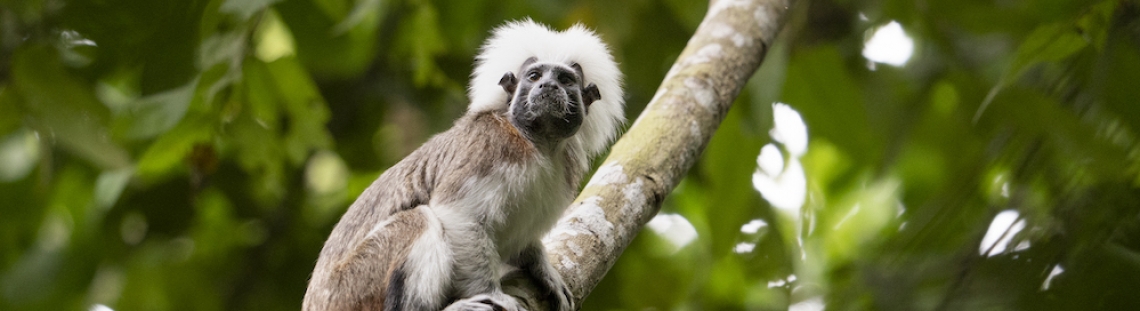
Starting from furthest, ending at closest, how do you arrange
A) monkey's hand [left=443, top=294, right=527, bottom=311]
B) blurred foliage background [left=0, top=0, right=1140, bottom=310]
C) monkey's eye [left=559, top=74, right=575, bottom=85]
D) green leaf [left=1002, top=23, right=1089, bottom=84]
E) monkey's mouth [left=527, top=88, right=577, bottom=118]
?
1. monkey's eye [left=559, top=74, right=575, bottom=85]
2. monkey's mouth [left=527, top=88, right=577, bottom=118]
3. green leaf [left=1002, top=23, right=1089, bottom=84]
4. monkey's hand [left=443, top=294, right=527, bottom=311]
5. blurred foliage background [left=0, top=0, right=1140, bottom=310]

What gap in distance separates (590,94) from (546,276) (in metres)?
0.73

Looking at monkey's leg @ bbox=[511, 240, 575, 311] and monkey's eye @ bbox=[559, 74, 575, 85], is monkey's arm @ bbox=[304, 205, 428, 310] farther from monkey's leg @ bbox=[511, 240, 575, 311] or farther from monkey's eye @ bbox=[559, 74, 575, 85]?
monkey's eye @ bbox=[559, 74, 575, 85]

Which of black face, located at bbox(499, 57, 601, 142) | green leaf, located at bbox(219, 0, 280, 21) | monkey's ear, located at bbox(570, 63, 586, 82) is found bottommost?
green leaf, located at bbox(219, 0, 280, 21)

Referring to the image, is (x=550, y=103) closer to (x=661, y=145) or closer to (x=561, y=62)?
(x=561, y=62)

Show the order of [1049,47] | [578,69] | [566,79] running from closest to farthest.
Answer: [1049,47] → [566,79] → [578,69]

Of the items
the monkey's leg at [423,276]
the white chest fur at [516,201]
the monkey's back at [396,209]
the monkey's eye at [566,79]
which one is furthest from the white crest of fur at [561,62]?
the monkey's leg at [423,276]

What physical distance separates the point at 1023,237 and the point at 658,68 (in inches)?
101

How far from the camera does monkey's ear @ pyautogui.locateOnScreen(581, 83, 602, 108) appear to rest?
3.10 m

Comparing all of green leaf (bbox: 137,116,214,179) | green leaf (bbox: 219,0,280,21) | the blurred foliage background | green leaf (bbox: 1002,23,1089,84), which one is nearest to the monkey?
the blurred foliage background

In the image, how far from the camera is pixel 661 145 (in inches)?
130

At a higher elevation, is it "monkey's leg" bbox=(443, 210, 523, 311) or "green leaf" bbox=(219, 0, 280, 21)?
"green leaf" bbox=(219, 0, 280, 21)

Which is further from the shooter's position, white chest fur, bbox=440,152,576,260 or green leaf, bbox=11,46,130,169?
white chest fur, bbox=440,152,576,260

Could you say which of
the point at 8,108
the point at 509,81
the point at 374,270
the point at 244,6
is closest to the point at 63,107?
the point at 8,108

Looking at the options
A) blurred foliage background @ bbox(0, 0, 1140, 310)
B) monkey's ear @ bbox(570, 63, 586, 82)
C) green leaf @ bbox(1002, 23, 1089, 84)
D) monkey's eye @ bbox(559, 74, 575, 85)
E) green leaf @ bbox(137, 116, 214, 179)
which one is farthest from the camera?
green leaf @ bbox(137, 116, 214, 179)
